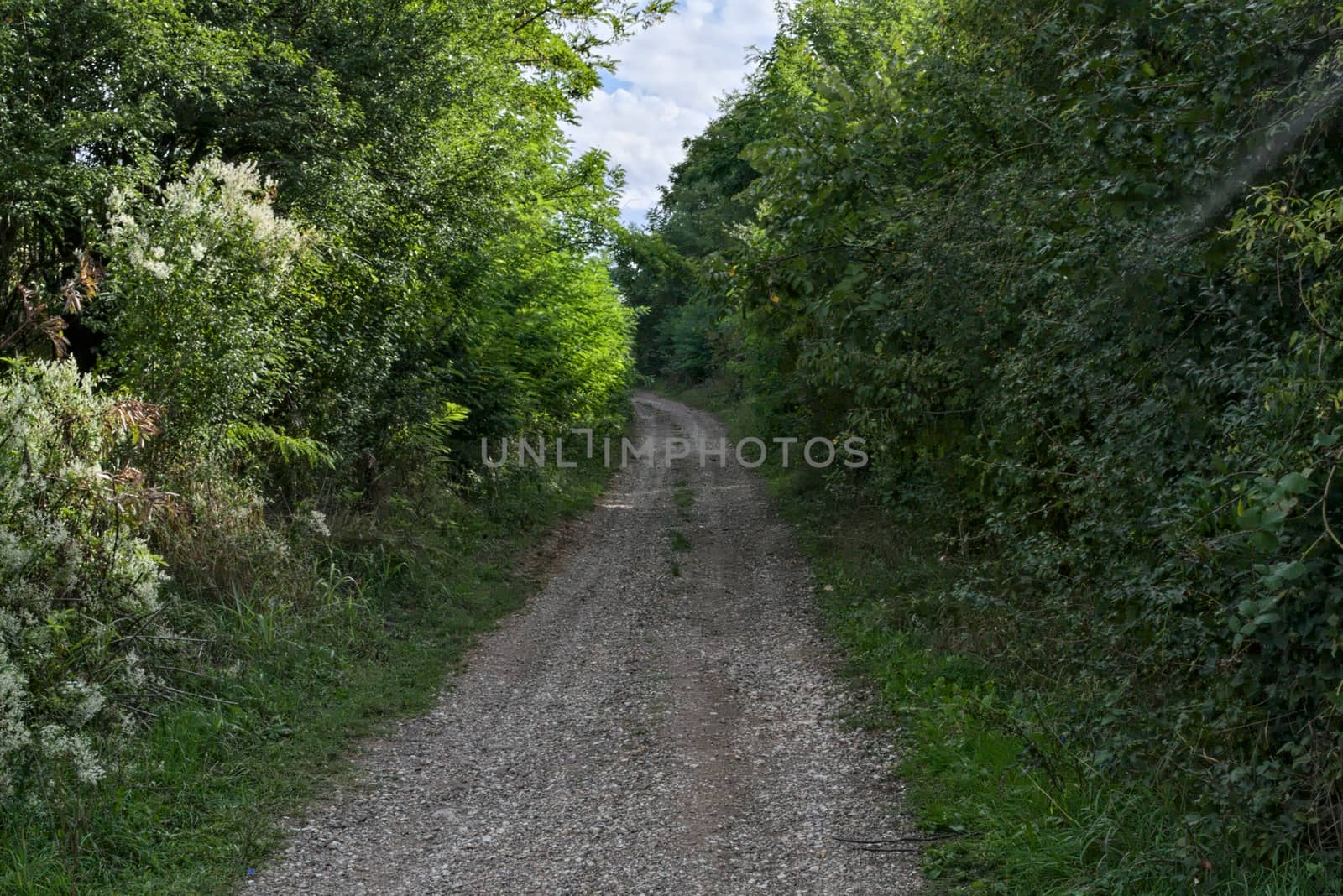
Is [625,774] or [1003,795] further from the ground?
[1003,795]

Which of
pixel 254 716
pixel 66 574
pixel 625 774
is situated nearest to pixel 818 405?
pixel 625 774

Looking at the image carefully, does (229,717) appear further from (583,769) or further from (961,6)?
(961,6)

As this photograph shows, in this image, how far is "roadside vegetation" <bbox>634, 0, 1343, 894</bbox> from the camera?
4.10 metres

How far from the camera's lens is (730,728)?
26.7 feet

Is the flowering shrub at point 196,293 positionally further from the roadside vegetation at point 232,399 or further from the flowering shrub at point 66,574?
the flowering shrub at point 66,574

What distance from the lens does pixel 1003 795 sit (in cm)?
599

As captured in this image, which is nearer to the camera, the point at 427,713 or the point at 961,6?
the point at 427,713

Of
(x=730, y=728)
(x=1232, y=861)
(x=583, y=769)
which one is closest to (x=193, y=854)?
(x=583, y=769)

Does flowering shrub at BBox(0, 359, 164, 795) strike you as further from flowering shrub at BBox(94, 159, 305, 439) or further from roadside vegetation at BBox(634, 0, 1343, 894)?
roadside vegetation at BBox(634, 0, 1343, 894)

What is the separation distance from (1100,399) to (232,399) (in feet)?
24.4

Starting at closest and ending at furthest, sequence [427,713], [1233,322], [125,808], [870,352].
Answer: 1. [1233,322]
2. [125,808]
3. [427,713]
4. [870,352]

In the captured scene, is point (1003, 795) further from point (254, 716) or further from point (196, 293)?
point (196, 293)

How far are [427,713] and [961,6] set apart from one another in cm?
811

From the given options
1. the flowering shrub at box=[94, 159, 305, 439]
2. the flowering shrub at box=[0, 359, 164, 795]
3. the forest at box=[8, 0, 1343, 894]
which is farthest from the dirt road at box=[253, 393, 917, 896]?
the flowering shrub at box=[94, 159, 305, 439]
